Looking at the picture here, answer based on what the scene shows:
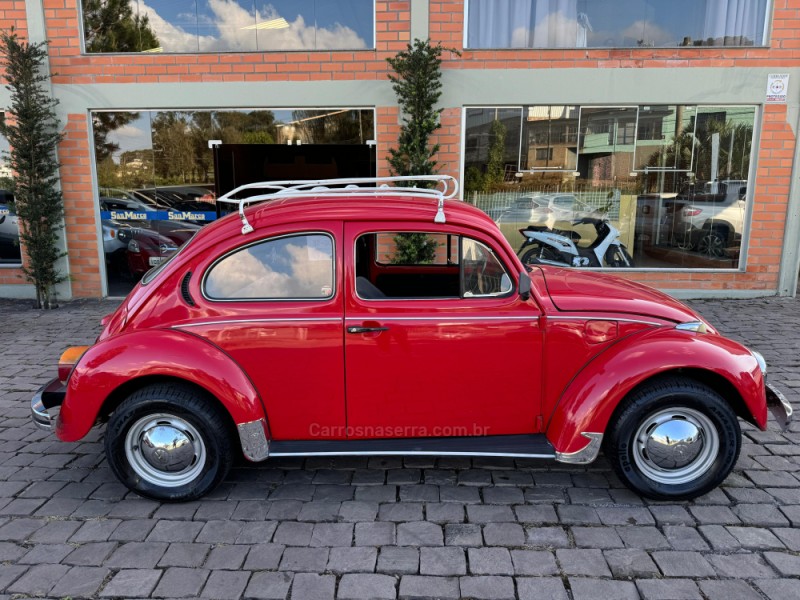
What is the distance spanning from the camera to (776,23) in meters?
7.96

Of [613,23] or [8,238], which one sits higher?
[613,23]

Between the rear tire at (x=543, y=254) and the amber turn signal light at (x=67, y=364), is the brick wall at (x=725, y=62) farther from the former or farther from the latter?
the amber turn signal light at (x=67, y=364)

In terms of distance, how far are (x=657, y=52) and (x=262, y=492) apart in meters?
7.98

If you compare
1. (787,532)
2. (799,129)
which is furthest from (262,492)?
(799,129)

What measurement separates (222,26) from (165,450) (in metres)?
7.06

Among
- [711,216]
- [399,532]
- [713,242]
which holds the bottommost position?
[399,532]

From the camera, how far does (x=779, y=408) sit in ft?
11.3

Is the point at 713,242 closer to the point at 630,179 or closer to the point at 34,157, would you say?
the point at 630,179

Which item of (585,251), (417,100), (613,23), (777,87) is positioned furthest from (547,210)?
(777,87)

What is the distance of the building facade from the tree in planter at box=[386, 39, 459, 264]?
12.3 inches

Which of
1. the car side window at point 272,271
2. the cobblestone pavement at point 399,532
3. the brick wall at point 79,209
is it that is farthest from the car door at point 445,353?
the brick wall at point 79,209

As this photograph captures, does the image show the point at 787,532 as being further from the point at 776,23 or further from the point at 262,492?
the point at 776,23

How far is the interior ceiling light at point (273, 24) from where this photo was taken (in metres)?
8.28

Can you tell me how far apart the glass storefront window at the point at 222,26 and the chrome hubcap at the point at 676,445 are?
6876 millimetres
